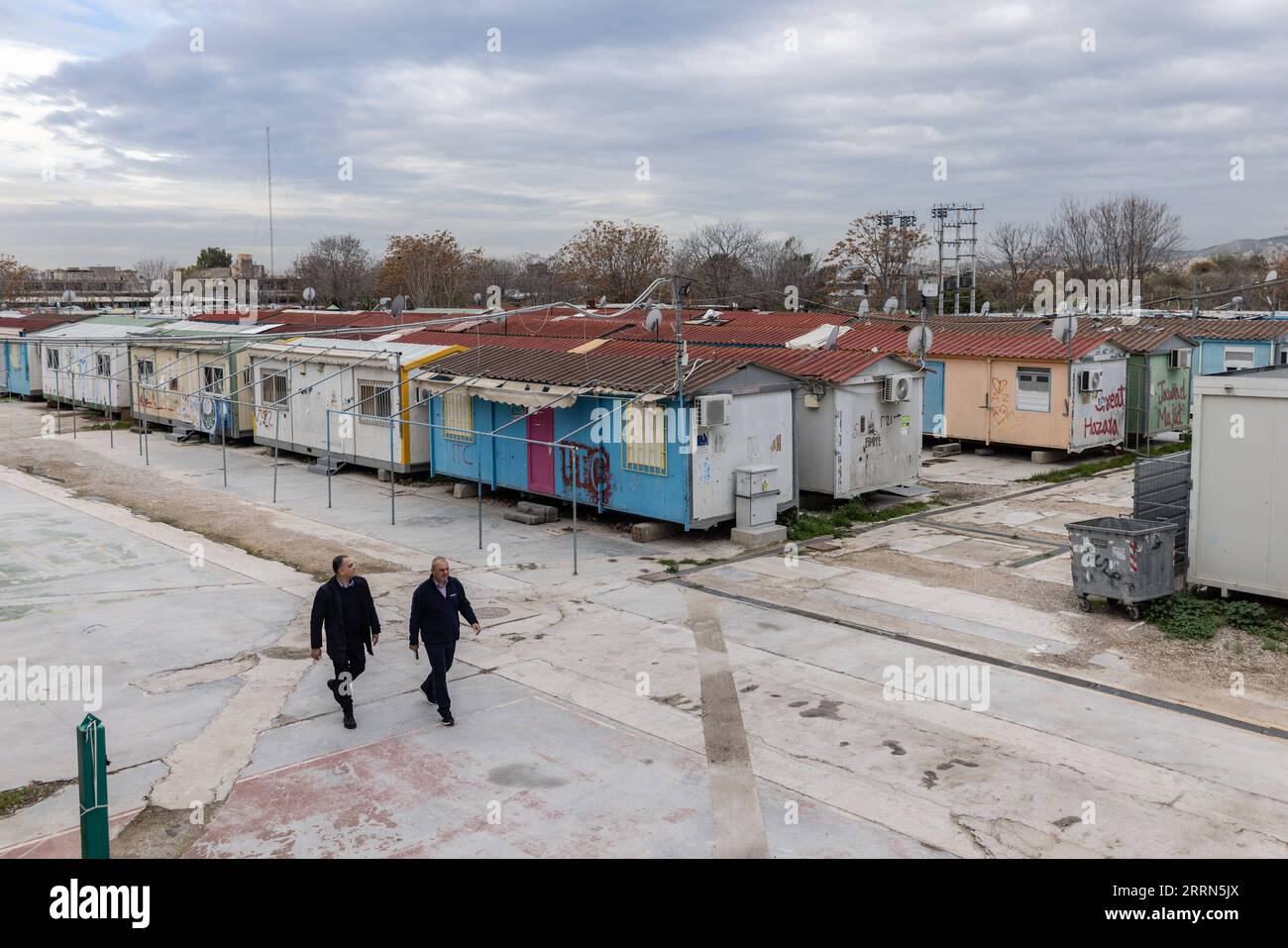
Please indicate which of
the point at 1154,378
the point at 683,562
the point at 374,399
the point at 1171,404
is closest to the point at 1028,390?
the point at 1154,378

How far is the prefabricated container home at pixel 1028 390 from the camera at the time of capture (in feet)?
82.9

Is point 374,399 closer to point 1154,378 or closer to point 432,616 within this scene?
point 432,616

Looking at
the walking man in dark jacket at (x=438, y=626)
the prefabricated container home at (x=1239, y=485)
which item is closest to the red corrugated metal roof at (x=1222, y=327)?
the prefabricated container home at (x=1239, y=485)

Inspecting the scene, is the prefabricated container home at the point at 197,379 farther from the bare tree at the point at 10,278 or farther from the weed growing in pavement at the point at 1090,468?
the bare tree at the point at 10,278

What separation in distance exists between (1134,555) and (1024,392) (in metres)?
13.3

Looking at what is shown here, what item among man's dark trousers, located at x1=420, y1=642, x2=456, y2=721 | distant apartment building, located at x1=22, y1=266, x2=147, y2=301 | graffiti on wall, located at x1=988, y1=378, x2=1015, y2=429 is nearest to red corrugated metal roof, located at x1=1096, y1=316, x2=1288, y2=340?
graffiti on wall, located at x1=988, y1=378, x2=1015, y2=429

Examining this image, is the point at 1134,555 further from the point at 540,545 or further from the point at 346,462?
the point at 346,462

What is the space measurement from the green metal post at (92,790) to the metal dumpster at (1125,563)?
437 inches

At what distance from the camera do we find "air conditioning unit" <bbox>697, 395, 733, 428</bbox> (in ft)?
57.0

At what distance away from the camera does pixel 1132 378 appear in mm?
26984

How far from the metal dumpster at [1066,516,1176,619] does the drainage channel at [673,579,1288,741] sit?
7.35 ft

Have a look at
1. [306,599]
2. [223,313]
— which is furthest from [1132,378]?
[223,313]

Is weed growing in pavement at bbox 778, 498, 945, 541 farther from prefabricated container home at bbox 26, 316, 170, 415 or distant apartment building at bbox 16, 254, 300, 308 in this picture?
distant apartment building at bbox 16, 254, 300, 308
